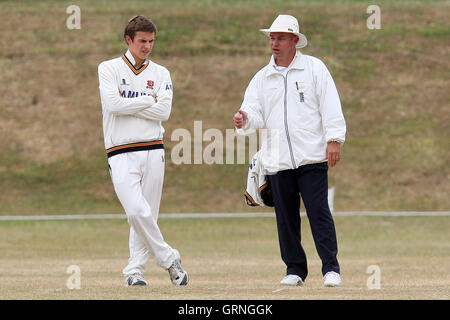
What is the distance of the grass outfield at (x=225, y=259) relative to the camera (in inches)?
294

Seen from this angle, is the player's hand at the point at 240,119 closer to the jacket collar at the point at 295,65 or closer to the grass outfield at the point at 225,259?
the jacket collar at the point at 295,65

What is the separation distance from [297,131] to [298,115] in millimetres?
140

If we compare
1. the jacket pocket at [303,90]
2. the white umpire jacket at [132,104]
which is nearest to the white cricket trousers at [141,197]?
the white umpire jacket at [132,104]

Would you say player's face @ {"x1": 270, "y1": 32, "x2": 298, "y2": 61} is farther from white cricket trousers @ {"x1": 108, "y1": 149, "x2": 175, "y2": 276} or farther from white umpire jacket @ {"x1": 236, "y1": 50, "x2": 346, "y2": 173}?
white cricket trousers @ {"x1": 108, "y1": 149, "x2": 175, "y2": 276}

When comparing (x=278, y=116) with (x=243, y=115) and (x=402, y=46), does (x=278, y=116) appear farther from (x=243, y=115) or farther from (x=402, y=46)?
(x=402, y=46)

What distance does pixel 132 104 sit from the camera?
8547 mm

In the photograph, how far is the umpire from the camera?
8398 millimetres

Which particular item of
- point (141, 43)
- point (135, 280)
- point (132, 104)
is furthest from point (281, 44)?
point (135, 280)

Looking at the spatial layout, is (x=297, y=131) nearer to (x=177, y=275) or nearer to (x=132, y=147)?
(x=132, y=147)

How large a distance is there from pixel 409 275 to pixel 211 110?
1648cm

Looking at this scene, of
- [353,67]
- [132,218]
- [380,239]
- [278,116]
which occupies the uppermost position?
[353,67]

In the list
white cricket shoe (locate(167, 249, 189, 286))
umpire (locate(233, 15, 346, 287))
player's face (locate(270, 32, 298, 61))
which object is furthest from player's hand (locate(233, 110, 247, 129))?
white cricket shoe (locate(167, 249, 189, 286))

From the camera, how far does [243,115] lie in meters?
8.39
